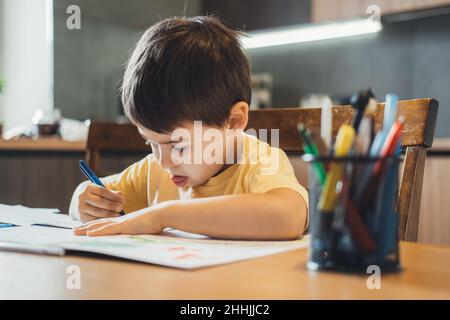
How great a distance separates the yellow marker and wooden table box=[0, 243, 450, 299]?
6cm

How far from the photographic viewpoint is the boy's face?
33.8 inches

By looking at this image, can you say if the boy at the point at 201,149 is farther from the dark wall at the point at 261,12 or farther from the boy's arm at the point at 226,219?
the dark wall at the point at 261,12

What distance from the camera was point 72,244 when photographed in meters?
0.61

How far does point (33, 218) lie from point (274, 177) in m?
0.36

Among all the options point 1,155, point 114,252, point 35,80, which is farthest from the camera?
point 35,80

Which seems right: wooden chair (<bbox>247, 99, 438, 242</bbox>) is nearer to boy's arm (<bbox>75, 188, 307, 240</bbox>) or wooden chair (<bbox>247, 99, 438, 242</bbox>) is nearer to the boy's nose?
boy's arm (<bbox>75, 188, 307, 240</bbox>)

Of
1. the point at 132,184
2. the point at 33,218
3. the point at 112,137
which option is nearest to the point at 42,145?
the point at 112,137

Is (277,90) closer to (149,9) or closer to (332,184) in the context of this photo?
(149,9)

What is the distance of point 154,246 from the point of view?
622 millimetres

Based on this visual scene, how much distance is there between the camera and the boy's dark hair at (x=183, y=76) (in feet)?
2.78

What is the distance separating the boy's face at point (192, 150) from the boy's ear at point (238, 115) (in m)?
→ 0.02

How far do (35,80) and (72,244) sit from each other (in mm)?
2576

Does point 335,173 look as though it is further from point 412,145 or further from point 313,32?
point 313,32

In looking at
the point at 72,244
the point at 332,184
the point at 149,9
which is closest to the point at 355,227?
the point at 332,184
